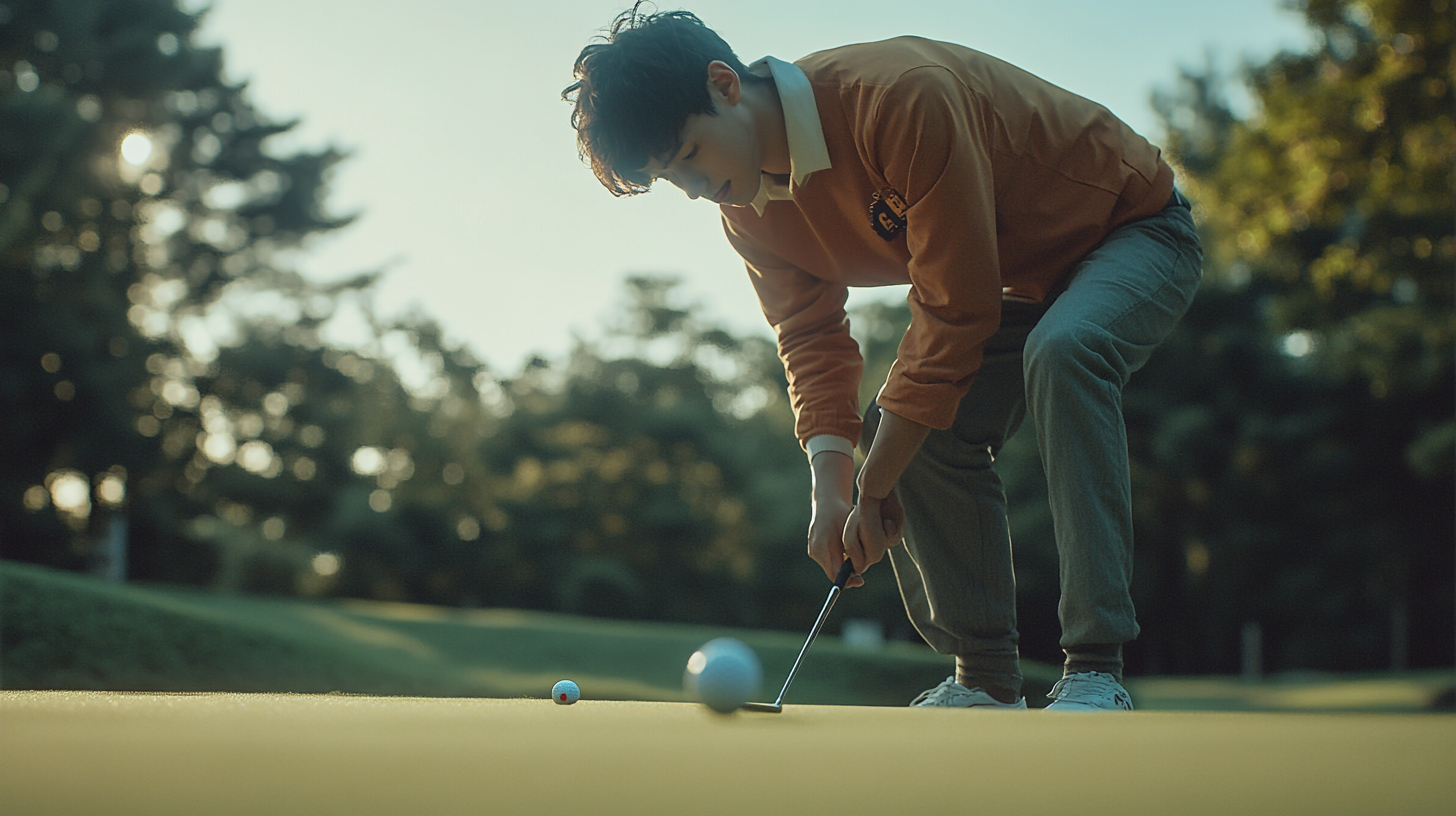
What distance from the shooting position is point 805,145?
2490mm

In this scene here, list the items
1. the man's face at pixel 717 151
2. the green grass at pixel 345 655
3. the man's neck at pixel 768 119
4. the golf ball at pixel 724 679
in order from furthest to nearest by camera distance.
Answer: the green grass at pixel 345 655, the man's neck at pixel 768 119, the man's face at pixel 717 151, the golf ball at pixel 724 679

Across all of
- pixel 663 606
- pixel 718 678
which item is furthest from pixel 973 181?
pixel 663 606

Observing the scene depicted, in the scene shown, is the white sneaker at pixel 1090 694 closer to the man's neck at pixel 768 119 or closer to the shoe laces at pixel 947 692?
the shoe laces at pixel 947 692

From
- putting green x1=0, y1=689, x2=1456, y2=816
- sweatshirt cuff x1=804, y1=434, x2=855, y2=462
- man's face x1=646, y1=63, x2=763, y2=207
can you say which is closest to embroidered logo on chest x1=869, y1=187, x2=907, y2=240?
man's face x1=646, y1=63, x2=763, y2=207

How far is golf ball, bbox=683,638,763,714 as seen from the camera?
201cm

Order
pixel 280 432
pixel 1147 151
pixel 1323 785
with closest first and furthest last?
pixel 1323 785 < pixel 1147 151 < pixel 280 432

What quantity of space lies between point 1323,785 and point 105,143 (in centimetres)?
2058

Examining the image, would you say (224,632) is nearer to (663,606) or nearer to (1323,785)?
(1323,785)

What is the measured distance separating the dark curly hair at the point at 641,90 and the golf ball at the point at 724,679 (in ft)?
3.27

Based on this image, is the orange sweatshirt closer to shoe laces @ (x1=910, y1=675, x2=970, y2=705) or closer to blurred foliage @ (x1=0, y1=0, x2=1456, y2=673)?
shoe laces @ (x1=910, y1=675, x2=970, y2=705)

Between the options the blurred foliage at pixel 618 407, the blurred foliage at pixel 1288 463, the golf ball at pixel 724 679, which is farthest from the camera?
the blurred foliage at pixel 1288 463

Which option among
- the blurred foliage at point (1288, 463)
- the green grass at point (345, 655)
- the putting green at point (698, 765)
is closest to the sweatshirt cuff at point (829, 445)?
the putting green at point (698, 765)

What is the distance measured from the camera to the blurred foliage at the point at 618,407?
12.1m

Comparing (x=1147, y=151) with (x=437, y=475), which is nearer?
(x=1147, y=151)
